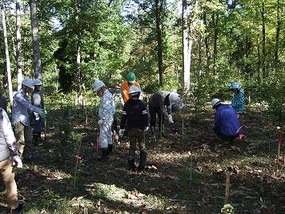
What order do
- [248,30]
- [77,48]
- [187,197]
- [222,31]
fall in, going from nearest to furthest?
[187,197] → [77,48] → [248,30] → [222,31]

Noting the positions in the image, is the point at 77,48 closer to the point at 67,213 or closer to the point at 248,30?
the point at 248,30

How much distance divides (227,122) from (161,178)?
2664mm

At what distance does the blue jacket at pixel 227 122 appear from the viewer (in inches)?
321

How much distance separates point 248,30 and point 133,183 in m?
23.2

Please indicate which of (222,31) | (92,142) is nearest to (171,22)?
(222,31)

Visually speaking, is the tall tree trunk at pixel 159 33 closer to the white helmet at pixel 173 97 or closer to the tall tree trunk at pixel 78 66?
the tall tree trunk at pixel 78 66

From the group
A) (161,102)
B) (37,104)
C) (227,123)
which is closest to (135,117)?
(161,102)

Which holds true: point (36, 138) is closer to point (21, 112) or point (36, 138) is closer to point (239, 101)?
point (21, 112)

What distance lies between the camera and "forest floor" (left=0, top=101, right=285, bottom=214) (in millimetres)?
5089

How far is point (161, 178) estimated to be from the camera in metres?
6.43

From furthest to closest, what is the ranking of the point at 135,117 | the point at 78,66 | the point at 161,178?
the point at 78,66, the point at 135,117, the point at 161,178

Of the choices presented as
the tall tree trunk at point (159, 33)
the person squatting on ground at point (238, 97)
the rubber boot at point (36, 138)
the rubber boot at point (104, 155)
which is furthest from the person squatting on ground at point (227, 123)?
the tall tree trunk at point (159, 33)

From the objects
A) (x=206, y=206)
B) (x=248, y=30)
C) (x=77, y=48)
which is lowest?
(x=206, y=206)

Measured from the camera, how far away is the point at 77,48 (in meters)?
20.2
